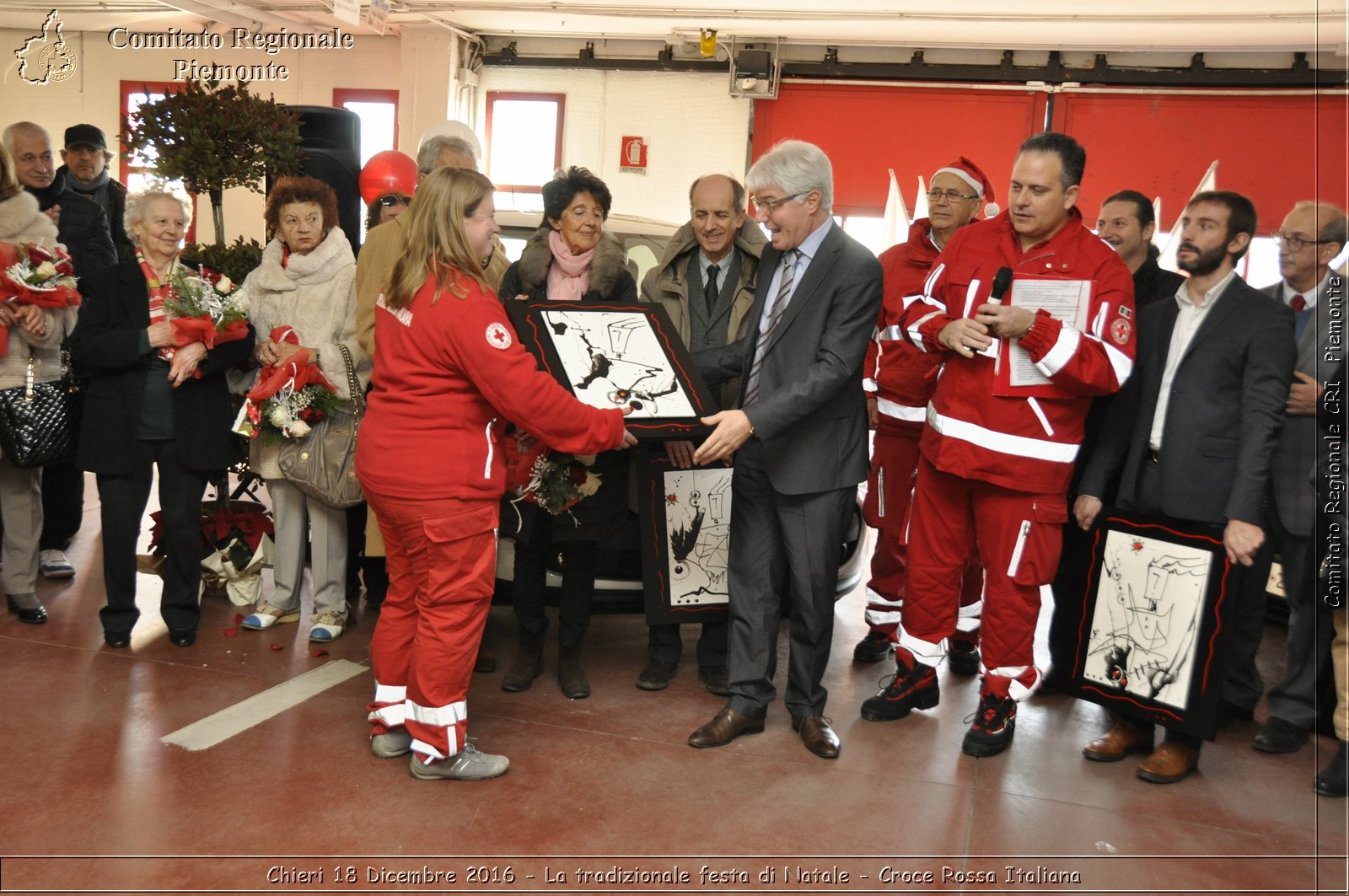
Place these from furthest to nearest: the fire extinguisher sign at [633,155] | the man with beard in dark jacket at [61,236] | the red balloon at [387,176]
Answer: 1. the fire extinguisher sign at [633,155]
2. the red balloon at [387,176]
3. the man with beard in dark jacket at [61,236]

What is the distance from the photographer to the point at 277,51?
13320 millimetres

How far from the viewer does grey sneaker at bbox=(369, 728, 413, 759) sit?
11.5 ft

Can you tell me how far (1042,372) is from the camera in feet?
11.6

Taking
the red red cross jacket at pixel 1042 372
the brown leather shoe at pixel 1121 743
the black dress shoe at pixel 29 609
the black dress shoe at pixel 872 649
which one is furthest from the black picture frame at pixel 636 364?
the black dress shoe at pixel 29 609

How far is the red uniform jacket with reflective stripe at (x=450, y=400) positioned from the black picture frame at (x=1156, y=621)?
195 centimetres

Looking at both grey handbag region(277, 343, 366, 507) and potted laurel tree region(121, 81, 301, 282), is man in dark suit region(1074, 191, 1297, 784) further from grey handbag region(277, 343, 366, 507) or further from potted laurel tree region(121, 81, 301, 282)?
potted laurel tree region(121, 81, 301, 282)

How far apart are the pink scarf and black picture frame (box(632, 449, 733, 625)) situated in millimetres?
668

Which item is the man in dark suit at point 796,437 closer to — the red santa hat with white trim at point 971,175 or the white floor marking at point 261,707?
the red santa hat with white trim at point 971,175

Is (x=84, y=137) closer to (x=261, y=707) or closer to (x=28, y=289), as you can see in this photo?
(x=28, y=289)

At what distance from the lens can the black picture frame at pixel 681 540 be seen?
14.0 ft

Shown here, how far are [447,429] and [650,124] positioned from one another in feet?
33.0

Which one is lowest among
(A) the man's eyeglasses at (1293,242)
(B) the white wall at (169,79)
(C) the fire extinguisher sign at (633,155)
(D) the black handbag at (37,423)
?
(D) the black handbag at (37,423)

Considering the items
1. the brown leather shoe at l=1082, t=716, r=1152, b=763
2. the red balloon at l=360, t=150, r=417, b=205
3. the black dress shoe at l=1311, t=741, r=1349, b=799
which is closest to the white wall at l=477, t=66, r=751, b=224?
the red balloon at l=360, t=150, r=417, b=205

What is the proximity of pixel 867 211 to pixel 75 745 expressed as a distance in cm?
1041
